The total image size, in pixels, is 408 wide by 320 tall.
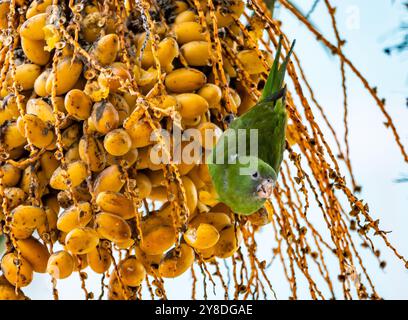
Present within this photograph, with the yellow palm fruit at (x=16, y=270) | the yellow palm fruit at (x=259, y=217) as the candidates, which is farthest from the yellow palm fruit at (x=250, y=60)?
the yellow palm fruit at (x=16, y=270)

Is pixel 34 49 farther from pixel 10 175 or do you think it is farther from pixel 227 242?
pixel 227 242

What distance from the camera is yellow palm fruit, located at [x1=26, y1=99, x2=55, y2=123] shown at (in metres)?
0.89

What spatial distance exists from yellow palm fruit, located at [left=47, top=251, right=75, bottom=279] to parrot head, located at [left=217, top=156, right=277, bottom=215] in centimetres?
23

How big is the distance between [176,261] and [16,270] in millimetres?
209

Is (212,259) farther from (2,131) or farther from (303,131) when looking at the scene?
(2,131)

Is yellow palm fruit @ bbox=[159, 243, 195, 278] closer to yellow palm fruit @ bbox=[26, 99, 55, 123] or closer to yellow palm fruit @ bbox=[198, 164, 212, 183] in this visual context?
yellow palm fruit @ bbox=[198, 164, 212, 183]

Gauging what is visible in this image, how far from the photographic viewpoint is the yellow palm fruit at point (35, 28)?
92cm

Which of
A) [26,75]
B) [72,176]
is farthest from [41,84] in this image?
[72,176]

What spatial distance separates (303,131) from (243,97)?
0.15 m

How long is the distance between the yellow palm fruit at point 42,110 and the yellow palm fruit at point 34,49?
0.24ft

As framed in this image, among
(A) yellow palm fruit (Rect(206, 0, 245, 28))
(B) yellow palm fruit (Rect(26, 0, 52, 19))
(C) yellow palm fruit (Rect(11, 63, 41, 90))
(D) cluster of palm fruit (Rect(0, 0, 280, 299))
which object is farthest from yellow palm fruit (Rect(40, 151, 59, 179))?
(A) yellow palm fruit (Rect(206, 0, 245, 28))

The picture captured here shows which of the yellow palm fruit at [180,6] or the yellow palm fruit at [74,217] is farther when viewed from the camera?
the yellow palm fruit at [180,6]

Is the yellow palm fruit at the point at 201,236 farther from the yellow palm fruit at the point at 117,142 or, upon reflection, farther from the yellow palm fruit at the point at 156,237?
the yellow palm fruit at the point at 117,142
